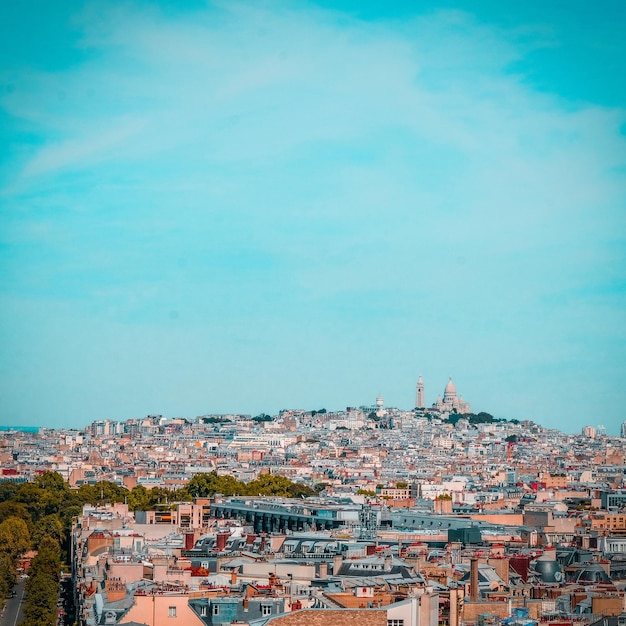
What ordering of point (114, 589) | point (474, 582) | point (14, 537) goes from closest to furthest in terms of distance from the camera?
point (474, 582) < point (114, 589) < point (14, 537)

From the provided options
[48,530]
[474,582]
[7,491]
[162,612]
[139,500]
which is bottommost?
[162,612]

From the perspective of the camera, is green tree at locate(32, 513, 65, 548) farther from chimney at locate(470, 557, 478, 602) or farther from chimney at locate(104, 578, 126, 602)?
chimney at locate(470, 557, 478, 602)

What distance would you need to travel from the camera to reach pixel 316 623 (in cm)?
2227

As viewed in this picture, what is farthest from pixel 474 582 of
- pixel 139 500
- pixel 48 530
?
pixel 139 500

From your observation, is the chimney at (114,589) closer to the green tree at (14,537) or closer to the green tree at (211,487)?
the green tree at (14,537)

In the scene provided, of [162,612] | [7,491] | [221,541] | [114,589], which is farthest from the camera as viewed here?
[7,491]

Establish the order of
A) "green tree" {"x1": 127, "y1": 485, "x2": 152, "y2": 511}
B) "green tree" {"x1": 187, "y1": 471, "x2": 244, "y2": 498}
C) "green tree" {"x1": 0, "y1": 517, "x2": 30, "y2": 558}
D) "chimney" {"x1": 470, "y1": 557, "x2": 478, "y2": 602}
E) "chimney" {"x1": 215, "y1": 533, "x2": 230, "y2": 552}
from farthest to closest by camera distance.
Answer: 1. "green tree" {"x1": 187, "y1": 471, "x2": 244, "y2": 498}
2. "green tree" {"x1": 127, "y1": 485, "x2": 152, "y2": 511}
3. "green tree" {"x1": 0, "y1": 517, "x2": 30, "y2": 558}
4. "chimney" {"x1": 215, "y1": 533, "x2": 230, "y2": 552}
5. "chimney" {"x1": 470, "y1": 557, "x2": 478, "y2": 602}

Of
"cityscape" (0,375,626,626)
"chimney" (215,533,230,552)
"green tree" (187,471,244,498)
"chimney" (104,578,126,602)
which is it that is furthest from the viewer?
"green tree" (187,471,244,498)

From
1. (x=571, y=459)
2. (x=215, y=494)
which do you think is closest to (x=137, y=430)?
(x=571, y=459)

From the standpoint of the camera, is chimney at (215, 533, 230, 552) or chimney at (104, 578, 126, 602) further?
chimney at (215, 533, 230, 552)

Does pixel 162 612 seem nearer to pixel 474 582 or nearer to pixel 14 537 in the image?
pixel 474 582

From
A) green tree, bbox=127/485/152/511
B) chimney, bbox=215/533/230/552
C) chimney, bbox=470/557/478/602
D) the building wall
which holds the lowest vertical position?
the building wall

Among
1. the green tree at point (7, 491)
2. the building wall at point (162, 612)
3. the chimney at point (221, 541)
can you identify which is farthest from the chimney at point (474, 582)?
the green tree at point (7, 491)

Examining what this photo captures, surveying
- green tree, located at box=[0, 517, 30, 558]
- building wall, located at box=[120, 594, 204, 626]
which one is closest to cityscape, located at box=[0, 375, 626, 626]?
building wall, located at box=[120, 594, 204, 626]
